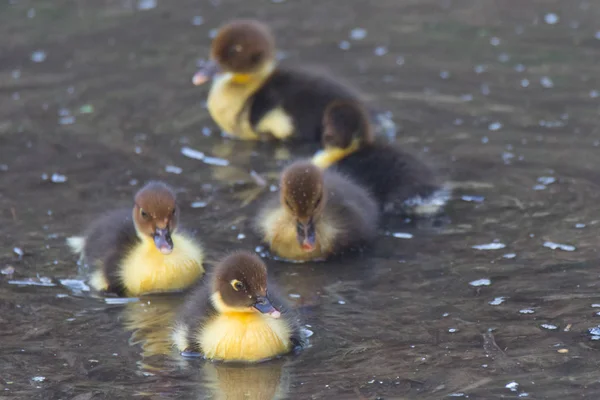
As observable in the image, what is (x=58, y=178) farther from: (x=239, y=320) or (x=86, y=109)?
(x=239, y=320)

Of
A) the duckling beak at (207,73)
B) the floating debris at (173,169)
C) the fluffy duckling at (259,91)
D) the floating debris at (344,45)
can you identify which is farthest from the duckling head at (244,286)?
the floating debris at (344,45)

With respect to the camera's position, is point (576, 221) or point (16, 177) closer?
Answer: point (576, 221)

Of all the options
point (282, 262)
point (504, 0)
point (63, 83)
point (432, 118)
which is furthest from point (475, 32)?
point (282, 262)

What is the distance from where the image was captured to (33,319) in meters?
5.52

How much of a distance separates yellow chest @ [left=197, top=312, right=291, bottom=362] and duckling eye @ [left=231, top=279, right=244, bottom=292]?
15 centimetres

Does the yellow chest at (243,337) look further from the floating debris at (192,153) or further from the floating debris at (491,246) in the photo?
the floating debris at (192,153)

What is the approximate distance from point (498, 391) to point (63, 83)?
221 inches

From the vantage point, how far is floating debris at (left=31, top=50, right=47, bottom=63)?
9.66 metres

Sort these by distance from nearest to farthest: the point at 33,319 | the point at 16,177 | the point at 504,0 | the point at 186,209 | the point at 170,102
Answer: the point at 33,319
the point at 186,209
the point at 16,177
the point at 170,102
the point at 504,0

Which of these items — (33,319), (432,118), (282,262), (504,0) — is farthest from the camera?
(504,0)

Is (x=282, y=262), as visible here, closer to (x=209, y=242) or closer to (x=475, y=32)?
(x=209, y=242)

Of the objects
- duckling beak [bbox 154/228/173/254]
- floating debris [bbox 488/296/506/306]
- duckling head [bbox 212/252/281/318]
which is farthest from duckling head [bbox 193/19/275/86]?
duckling head [bbox 212/252/281/318]

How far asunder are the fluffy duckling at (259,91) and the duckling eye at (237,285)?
3077 millimetres

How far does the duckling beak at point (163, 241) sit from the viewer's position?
573 cm
